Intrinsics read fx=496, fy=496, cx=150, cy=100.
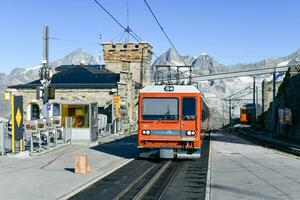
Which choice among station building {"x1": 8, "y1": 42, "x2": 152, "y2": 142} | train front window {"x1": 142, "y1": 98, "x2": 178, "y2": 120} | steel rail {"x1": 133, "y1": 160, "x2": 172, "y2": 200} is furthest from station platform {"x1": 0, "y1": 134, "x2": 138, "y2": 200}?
station building {"x1": 8, "y1": 42, "x2": 152, "y2": 142}

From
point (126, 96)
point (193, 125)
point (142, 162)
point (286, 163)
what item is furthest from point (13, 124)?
point (126, 96)

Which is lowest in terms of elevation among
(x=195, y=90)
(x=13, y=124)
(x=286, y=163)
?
(x=286, y=163)

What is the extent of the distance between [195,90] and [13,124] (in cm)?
769

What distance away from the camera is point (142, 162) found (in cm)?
2039

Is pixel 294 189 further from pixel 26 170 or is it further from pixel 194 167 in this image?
pixel 26 170

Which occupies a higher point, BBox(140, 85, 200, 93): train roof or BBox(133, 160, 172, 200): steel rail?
BBox(140, 85, 200, 93): train roof

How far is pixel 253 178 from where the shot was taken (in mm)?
15805

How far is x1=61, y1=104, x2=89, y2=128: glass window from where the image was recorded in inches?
1079

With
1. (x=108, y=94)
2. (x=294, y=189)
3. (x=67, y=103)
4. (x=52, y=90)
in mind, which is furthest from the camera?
(x=108, y=94)

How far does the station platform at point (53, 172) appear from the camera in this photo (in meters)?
12.9

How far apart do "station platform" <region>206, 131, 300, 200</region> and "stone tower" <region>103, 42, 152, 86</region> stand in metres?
31.1

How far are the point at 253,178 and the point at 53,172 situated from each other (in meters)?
6.54

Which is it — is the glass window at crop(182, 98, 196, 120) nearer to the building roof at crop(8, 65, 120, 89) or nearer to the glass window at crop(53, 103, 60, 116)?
the glass window at crop(53, 103, 60, 116)

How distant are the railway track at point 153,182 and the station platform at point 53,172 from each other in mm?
489
